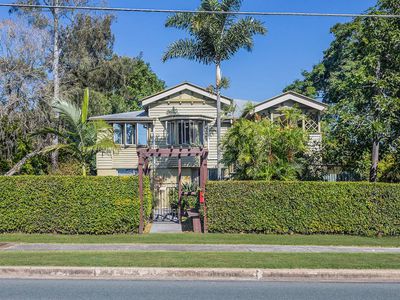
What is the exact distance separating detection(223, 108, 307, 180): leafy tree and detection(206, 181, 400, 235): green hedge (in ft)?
8.47

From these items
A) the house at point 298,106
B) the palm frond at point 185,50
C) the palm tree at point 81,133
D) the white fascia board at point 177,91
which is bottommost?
the palm tree at point 81,133

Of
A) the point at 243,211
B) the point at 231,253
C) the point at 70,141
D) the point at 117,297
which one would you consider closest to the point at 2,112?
the point at 70,141

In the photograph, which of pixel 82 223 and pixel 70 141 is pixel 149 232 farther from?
pixel 70 141

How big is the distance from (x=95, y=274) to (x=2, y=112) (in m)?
20.0

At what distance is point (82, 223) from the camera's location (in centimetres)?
1560

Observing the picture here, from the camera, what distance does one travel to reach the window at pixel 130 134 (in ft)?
92.1

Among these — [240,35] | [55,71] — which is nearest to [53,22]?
[55,71]

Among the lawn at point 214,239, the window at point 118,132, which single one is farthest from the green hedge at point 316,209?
the window at point 118,132

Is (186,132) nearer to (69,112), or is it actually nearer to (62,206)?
(69,112)

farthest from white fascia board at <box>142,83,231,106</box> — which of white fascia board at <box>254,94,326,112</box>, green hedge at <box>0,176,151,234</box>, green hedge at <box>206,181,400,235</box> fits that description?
green hedge at <box>206,181,400,235</box>

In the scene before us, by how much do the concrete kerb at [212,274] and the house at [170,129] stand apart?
18.3 m

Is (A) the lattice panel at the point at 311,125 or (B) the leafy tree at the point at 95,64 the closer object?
(A) the lattice panel at the point at 311,125

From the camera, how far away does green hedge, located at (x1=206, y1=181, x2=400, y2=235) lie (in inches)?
617

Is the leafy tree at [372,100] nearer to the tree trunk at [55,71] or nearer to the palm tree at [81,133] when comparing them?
the palm tree at [81,133]
